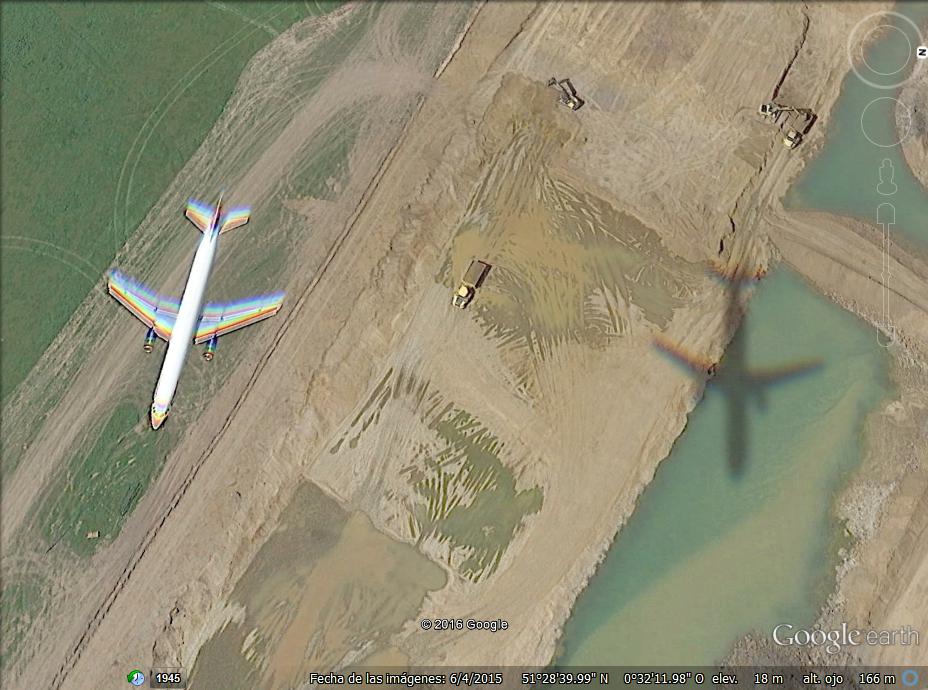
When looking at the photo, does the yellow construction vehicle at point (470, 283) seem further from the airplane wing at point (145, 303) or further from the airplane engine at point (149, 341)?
the airplane engine at point (149, 341)

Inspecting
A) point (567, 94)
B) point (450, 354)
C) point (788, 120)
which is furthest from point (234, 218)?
point (788, 120)

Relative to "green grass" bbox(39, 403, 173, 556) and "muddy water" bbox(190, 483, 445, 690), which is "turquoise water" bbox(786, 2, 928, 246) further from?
"green grass" bbox(39, 403, 173, 556)

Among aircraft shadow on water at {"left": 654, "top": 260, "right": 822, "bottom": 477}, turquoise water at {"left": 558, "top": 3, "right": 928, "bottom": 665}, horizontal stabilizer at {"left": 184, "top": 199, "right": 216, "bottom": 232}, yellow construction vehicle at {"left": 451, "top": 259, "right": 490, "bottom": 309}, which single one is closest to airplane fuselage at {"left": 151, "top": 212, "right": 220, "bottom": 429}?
horizontal stabilizer at {"left": 184, "top": 199, "right": 216, "bottom": 232}

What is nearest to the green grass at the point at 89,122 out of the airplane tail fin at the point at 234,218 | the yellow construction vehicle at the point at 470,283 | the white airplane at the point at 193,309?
the white airplane at the point at 193,309

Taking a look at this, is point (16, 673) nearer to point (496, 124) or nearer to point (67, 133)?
point (67, 133)

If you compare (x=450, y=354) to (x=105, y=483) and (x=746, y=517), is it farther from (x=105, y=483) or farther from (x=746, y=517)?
(x=105, y=483)

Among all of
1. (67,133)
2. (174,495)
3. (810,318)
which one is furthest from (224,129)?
(810,318)

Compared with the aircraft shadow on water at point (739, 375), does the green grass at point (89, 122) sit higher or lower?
higher
